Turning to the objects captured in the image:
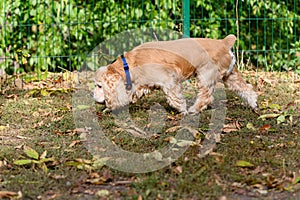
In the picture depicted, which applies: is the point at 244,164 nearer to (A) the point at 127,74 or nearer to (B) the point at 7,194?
(B) the point at 7,194

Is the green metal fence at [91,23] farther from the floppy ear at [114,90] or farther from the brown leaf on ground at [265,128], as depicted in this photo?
the brown leaf on ground at [265,128]

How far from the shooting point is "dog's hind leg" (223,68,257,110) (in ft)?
21.7

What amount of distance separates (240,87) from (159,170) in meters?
2.58

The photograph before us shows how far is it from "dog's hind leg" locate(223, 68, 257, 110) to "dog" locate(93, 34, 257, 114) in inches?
8.6

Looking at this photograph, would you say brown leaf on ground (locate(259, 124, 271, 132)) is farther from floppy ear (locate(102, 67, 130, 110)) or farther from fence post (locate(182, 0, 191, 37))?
fence post (locate(182, 0, 191, 37))

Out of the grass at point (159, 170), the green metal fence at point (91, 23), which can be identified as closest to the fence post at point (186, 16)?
the green metal fence at point (91, 23)

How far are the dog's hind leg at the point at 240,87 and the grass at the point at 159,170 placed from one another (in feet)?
0.54

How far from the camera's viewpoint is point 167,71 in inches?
239

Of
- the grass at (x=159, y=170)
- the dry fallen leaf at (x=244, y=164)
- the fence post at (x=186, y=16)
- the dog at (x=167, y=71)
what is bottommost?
the grass at (x=159, y=170)

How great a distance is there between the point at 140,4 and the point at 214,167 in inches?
225

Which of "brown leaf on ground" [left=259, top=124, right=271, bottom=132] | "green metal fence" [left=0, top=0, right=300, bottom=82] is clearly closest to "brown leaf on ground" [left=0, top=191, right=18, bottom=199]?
"brown leaf on ground" [left=259, top=124, right=271, bottom=132]

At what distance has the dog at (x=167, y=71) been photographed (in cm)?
607

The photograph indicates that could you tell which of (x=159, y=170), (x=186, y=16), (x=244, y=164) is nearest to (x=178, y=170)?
(x=159, y=170)

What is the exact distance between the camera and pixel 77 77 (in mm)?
8562
